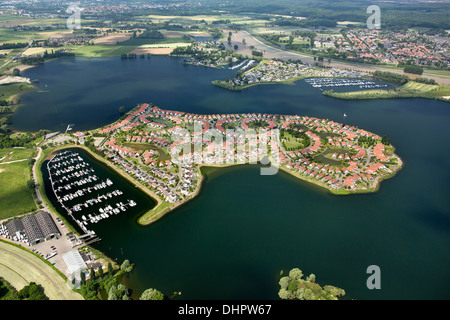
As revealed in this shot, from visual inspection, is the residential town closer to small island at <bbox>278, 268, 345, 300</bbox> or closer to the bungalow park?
the bungalow park

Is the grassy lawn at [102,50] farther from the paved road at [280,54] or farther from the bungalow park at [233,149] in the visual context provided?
the bungalow park at [233,149]

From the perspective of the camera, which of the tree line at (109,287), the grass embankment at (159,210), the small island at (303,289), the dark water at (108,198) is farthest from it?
the dark water at (108,198)

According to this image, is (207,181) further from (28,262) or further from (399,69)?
(399,69)

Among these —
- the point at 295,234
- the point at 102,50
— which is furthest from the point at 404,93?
the point at 102,50

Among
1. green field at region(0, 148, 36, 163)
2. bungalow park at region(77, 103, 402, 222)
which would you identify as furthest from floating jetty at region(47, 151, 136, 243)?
green field at region(0, 148, 36, 163)

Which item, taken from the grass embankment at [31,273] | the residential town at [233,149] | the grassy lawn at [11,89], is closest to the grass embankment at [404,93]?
the residential town at [233,149]

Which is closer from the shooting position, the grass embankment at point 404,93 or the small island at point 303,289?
the small island at point 303,289

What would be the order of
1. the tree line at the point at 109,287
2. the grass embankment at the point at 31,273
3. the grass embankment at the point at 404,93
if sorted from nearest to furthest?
the tree line at the point at 109,287
the grass embankment at the point at 31,273
the grass embankment at the point at 404,93

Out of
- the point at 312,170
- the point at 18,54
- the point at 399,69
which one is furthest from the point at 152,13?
the point at 312,170
